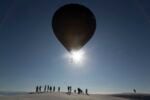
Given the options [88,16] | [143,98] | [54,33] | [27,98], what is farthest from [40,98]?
[143,98]

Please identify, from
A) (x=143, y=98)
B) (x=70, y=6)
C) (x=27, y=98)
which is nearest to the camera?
(x=70, y=6)

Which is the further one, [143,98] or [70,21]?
[143,98]

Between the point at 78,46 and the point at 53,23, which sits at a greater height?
→ the point at 53,23

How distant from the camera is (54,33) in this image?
83.8ft

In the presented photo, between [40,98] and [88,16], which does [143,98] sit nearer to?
[40,98]

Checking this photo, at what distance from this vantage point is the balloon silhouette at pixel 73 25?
2428cm

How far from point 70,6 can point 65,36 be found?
2.45 m

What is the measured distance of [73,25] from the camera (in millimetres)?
24891

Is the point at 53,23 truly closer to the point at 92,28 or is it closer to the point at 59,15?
the point at 59,15

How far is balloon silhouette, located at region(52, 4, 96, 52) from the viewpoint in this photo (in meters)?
24.3

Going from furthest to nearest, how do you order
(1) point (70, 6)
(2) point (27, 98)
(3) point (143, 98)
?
1. (3) point (143, 98)
2. (2) point (27, 98)
3. (1) point (70, 6)

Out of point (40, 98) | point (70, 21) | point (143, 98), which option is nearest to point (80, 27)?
point (70, 21)

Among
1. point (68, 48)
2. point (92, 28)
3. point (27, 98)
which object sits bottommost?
point (27, 98)

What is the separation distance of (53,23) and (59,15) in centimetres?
97
